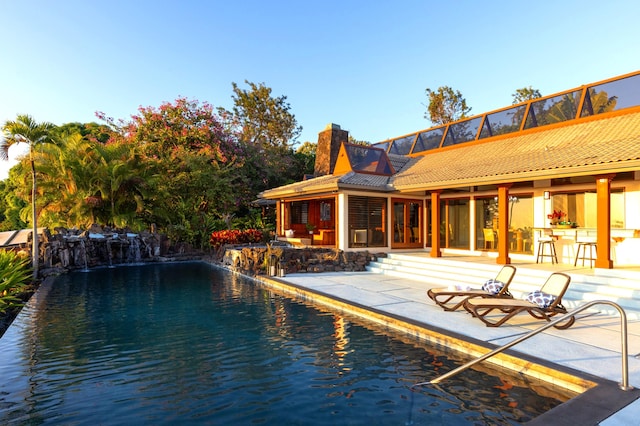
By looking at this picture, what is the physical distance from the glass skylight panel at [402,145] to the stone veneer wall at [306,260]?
322 inches


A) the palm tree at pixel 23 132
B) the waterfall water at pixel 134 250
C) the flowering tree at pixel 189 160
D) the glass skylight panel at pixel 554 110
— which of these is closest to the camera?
the palm tree at pixel 23 132

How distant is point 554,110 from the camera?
48.2 ft

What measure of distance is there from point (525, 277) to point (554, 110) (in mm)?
8351

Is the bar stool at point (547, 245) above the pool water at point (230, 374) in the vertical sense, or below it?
above

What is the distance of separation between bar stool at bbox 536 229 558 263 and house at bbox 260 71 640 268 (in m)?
0.12

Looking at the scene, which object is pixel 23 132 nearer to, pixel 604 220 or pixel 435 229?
pixel 435 229

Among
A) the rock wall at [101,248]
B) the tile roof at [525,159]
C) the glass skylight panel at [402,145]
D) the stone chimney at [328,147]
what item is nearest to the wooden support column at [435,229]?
the tile roof at [525,159]

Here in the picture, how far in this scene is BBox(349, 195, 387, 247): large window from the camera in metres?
15.2

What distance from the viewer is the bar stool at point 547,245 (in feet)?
38.9

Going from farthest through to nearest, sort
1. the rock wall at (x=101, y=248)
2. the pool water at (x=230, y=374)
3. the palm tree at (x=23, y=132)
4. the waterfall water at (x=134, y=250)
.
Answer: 1. the waterfall water at (x=134, y=250)
2. the rock wall at (x=101, y=248)
3. the palm tree at (x=23, y=132)
4. the pool water at (x=230, y=374)

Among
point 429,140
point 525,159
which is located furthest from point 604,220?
point 429,140

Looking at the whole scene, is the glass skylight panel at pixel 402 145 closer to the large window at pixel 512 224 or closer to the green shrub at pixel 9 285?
the large window at pixel 512 224

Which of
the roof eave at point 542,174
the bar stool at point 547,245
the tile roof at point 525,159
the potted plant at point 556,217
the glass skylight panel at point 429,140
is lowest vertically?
the bar stool at point 547,245

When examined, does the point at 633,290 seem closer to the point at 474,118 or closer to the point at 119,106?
the point at 474,118
